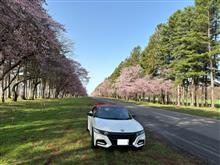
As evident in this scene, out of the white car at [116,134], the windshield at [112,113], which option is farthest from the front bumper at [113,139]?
the windshield at [112,113]

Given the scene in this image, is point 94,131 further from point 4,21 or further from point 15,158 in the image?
point 4,21

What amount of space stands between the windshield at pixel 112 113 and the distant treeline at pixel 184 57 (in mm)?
33142

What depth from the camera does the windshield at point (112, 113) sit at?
10.0m

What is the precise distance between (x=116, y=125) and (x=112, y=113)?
1474mm

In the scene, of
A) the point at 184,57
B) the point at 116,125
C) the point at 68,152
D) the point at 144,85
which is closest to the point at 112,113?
the point at 116,125

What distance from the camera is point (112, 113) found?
1022 cm

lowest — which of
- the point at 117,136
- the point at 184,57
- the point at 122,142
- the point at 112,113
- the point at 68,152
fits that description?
the point at 68,152

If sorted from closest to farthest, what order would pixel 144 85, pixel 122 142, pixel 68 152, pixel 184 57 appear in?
Result: pixel 68 152, pixel 122 142, pixel 184 57, pixel 144 85

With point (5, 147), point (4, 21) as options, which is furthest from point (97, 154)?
point (4, 21)

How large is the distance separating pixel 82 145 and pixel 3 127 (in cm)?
499

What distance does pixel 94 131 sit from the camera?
855 centimetres

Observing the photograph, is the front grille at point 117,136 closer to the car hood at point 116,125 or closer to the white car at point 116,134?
the white car at point 116,134

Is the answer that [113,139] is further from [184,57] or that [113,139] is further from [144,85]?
[144,85]

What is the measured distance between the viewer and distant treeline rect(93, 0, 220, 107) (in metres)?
43.6
